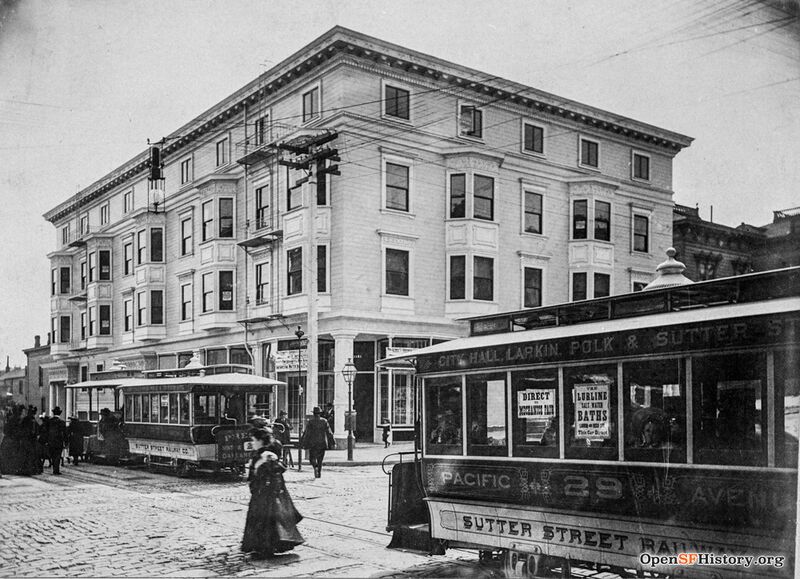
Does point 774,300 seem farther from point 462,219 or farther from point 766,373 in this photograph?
point 462,219

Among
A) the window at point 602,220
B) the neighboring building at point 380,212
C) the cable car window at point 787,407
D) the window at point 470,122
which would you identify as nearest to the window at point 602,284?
the neighboring building at point 380,212

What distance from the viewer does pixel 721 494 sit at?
17.1 feet

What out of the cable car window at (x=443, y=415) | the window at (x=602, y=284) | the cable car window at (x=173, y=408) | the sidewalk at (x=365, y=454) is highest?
the window at (x=602, y=284)

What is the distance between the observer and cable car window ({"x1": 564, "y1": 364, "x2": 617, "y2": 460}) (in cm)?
609

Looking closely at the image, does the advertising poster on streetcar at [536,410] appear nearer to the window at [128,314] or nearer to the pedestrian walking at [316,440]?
the pedestrian walking at [316,440]

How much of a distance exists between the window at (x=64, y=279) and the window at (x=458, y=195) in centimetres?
2698

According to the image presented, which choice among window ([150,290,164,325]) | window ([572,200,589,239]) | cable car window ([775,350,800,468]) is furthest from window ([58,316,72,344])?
cable car window ([775,350,800,468])

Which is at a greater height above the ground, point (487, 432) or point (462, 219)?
point (462, 219)

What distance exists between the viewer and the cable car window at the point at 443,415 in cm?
745

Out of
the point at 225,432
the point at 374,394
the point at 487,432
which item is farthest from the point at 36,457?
the point at 487,432

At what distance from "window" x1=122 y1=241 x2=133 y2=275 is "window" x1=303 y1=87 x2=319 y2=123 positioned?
16.7 metres

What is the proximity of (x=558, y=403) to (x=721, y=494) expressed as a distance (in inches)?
62.7

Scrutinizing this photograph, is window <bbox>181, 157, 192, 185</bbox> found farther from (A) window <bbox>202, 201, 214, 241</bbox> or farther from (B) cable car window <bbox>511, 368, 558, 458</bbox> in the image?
(B) cable car window <bbox>511, 368, 558, 458</bbox>

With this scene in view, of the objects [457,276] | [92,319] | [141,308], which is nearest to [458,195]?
[457,276]
